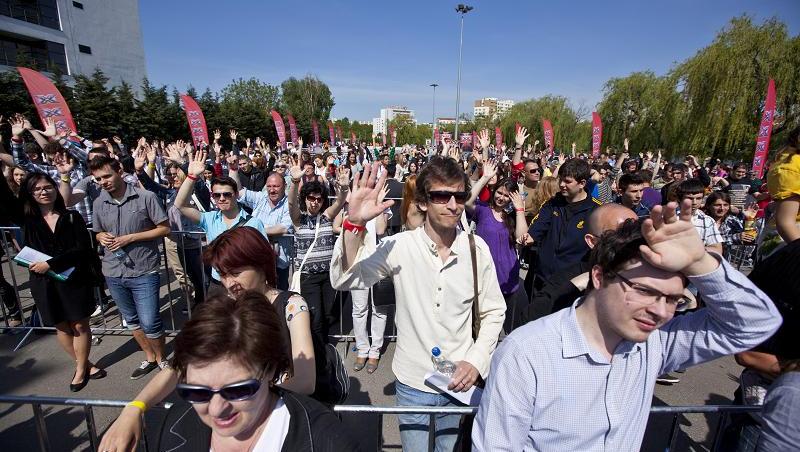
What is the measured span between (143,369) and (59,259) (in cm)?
138

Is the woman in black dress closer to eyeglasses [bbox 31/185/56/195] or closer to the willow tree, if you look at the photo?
eyeglasses [bbox 31/185/56/195]

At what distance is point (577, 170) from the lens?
3787 mm

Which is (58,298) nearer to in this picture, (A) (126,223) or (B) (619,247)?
Result: (A) (126,223)

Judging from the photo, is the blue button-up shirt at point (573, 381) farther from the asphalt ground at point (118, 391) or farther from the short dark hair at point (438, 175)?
the asphalt ground at point (118, 391)

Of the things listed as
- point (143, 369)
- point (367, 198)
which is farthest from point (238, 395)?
point (143, 369)

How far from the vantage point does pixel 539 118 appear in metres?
40.4

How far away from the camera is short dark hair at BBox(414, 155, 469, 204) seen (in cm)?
203

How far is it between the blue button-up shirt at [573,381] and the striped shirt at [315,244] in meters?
2.66

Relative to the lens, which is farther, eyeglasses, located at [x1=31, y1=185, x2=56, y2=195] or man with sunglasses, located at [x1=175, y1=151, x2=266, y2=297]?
man with sunglasses, located at [x1=175, y1=151, x2=266, y2=297]

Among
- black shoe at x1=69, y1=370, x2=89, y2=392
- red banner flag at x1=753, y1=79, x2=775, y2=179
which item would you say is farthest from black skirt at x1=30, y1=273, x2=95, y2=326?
red banner flag at x1=753, y1=79, x2=775, y2=179

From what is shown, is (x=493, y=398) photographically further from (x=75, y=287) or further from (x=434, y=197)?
(x=75, y=287)

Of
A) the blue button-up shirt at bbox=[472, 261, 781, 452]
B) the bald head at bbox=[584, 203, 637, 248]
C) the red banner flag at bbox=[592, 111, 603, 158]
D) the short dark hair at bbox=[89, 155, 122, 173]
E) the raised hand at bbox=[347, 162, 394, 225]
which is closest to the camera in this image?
the blue button-up shirt at bbox=[472, 261, 781, 452]

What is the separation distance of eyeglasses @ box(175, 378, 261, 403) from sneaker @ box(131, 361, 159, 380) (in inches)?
134

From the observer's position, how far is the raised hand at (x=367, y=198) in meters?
1.79
